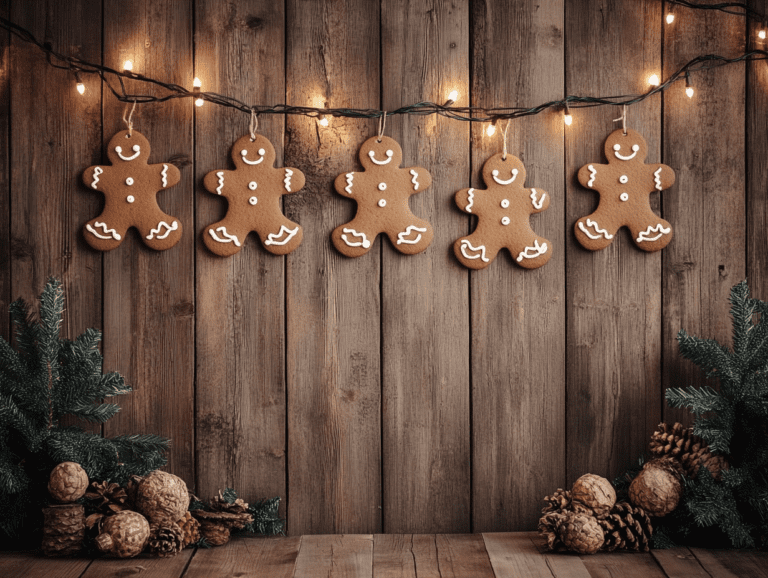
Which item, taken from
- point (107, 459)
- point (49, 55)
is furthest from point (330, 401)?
point (49, 55)

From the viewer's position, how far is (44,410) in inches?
48.9

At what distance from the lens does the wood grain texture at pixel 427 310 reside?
4.67ft

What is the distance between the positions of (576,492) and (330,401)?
57 cm

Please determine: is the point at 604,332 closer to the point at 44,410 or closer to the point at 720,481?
the point at 720,481

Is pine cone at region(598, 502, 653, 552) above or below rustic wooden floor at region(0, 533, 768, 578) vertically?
above

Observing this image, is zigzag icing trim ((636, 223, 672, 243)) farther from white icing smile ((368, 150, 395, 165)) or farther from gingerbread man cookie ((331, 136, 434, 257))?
white icing smile ((368, 150, 395, 165))

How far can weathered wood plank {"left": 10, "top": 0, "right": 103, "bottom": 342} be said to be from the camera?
1399mm

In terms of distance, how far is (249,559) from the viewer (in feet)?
4.06

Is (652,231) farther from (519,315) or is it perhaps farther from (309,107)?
(309,107)

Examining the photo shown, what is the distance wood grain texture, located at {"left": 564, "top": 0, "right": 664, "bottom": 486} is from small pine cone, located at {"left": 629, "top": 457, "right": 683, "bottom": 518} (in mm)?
155

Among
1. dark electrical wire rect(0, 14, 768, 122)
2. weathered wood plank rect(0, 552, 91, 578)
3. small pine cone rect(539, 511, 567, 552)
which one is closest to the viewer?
weathered wood plank rect(0, 552, 91, 578)

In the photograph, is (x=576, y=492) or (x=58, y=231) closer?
(x=576, y=492)

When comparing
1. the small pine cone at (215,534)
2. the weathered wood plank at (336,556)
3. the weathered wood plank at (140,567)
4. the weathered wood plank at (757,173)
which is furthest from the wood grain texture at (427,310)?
the weathered wood plank at (757,173)

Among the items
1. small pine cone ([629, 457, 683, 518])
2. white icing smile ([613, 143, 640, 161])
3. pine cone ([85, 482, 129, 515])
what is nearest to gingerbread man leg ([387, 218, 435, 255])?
white icing smile ([613, 143, 640, 161])
